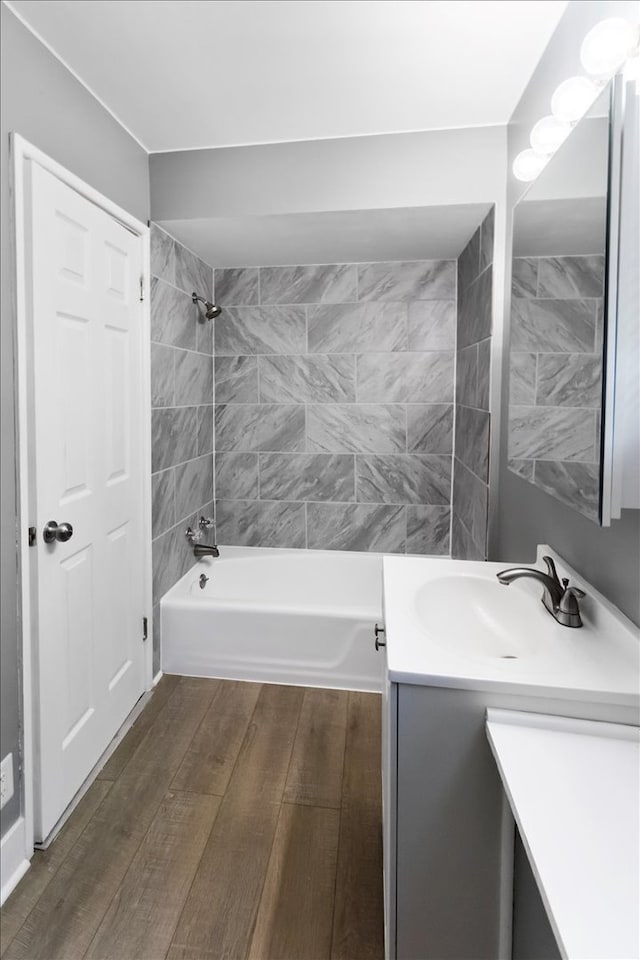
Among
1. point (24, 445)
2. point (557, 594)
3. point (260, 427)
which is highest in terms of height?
point (260, 427)

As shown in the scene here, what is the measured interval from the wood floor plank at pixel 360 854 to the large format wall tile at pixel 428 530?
1240mm

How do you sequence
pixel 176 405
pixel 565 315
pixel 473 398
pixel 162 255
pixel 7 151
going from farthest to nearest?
1. pixel 176 405
2. pixel 473 398
3. pixel 162 255
4. pixel 7 151
5. pixel 565 315

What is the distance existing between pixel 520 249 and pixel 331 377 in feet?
5.37

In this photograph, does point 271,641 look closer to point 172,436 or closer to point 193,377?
point 172,436

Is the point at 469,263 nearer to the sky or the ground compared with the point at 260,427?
nearer to the sky

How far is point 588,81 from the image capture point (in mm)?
1191

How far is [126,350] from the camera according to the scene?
6.89 ft

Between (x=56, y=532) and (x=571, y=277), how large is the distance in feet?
5.31

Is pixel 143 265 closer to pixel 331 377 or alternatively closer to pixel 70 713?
pixel 331 377

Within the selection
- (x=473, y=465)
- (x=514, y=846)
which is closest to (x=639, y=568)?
(x=514, y=846)

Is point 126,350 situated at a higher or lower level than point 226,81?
lower

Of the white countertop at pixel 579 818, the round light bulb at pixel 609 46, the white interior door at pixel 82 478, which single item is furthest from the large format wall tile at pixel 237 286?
the white countertop at pixel 579 818

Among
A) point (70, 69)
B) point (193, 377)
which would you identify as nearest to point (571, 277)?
point (70, 69)

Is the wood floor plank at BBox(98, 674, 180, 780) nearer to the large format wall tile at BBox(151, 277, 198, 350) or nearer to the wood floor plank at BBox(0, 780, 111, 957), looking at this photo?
the wood floor plank at BBox(0, 780, 111, 957)
